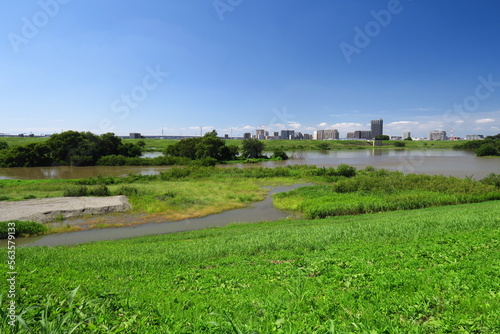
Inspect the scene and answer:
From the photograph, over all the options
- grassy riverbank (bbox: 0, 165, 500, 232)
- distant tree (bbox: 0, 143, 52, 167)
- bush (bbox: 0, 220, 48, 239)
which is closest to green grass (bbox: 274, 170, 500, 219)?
grassy riverbank (bbox: 0, 165, 500, 232)

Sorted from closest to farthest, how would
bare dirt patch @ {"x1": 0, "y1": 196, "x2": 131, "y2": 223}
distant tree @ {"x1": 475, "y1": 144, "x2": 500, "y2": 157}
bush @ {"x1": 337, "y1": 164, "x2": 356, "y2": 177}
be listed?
bare dirt patch @ {"x1": 0, "y1": 196, "x2": 131, "y2": 223}
bush @ {"x1": 337, "y1": 164, "x2": 356, "y2": 177}
distant tree @ {"x1": 475, "y1": 144, "x2": 500, "y2": 157}

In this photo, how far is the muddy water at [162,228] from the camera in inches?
755

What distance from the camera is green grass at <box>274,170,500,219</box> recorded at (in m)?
24.8

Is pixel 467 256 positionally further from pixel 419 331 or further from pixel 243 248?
pixel 243 248

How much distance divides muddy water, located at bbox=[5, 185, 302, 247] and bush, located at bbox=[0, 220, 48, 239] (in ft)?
2.81

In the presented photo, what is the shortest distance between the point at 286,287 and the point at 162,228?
17.8m

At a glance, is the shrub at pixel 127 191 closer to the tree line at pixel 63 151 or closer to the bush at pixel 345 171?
the bush at pixel 345 171

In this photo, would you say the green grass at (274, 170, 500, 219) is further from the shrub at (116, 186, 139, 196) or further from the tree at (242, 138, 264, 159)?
the tree at (242, 138, 264, 159)

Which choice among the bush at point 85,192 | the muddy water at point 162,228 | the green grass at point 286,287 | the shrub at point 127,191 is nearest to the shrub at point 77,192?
the bush at point 85,192

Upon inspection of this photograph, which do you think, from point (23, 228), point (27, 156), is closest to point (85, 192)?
point (23, 228)

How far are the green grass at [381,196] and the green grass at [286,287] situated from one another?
13.3 metres

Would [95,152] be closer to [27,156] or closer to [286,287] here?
[27,156]

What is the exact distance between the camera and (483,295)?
16.8ft

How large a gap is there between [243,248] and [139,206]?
67.7 ft
